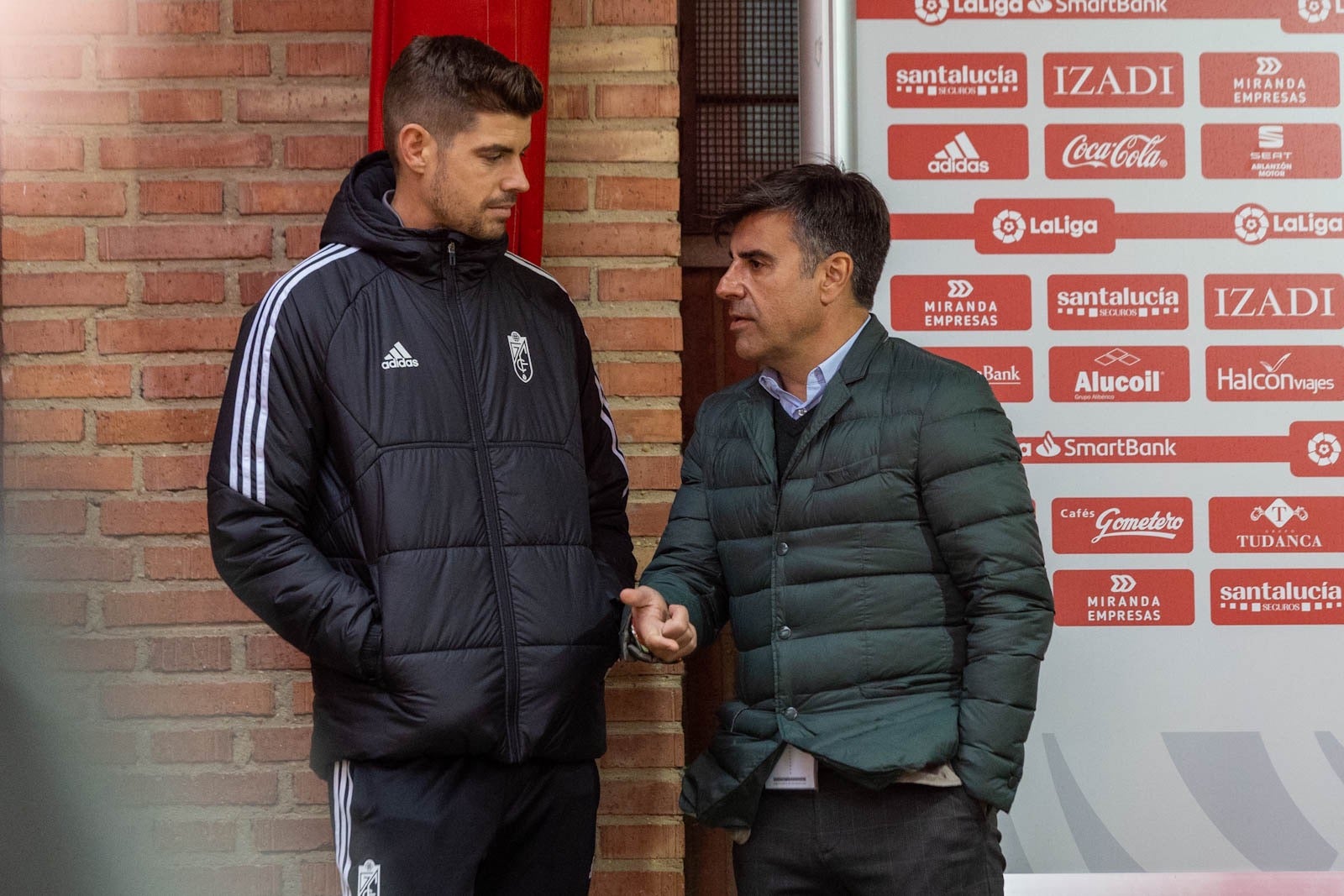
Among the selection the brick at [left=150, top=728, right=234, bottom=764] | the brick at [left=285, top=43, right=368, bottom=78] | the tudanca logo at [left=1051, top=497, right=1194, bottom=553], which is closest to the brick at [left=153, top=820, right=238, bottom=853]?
the brick at [left=150, top=728, right=234, bottom=764]

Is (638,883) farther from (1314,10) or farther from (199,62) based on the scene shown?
(1314,10)

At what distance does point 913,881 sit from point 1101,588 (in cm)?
94

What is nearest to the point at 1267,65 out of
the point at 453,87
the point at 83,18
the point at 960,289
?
the point at 960,289

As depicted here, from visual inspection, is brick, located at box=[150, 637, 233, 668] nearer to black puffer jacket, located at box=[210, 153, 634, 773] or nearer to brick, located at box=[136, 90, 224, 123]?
black puffer jacket, located at box=[210, 153, 634, 773]

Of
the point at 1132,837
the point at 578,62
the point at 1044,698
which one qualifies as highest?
the point at 578,62

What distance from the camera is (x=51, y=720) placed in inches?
21.2

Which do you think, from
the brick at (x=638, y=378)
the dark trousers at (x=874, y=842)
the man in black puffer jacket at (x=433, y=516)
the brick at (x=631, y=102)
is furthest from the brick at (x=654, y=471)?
the dark trousers at (x=874, y=842)

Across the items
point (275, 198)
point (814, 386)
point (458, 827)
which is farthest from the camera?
point (275, 198)

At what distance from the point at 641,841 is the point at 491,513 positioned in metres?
0.93

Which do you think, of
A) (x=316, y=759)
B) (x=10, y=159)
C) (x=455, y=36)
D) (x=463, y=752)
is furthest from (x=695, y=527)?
(x=10, y=159)

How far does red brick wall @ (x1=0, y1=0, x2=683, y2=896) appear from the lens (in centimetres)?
259

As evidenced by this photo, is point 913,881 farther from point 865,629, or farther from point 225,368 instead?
point 225,368

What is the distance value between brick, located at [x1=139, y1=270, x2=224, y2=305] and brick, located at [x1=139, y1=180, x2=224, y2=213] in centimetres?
1

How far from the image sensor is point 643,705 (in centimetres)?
262
